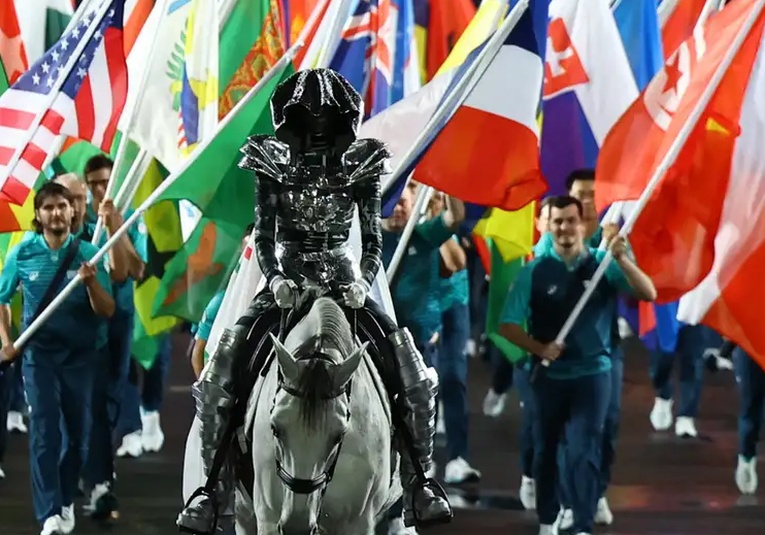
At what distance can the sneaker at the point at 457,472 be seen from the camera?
10.7m

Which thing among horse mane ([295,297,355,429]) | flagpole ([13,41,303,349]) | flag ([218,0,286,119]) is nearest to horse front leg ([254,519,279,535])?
horse mane ([295,297,355,429])

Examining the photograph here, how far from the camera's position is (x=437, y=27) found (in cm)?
1171

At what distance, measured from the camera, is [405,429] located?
6.20 metres

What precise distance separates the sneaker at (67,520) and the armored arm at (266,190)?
135 inches

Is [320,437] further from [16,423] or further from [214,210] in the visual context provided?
[16,423]

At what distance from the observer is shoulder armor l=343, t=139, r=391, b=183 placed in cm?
622

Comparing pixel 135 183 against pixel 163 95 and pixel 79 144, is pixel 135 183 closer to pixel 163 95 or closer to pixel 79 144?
pixel 163 95

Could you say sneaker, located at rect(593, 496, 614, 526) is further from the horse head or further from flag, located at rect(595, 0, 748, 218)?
the horse head

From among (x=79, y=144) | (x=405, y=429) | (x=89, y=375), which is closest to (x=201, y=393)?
(x=405, y=429)

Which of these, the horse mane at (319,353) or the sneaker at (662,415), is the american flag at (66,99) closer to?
the horse mane at (319,353)

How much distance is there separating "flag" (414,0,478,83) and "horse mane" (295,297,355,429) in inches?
244

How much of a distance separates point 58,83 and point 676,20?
498 centimetres

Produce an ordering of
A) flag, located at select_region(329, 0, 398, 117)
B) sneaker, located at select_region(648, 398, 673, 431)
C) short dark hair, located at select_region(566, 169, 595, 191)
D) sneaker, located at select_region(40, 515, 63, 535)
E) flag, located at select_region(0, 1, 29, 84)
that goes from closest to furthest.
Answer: sneaker, located at select_region(40, 515, 63, 535)
short dark hair, located at select_region(566, 169, 595, 191)
flag, located at select_region(329, 0, 398, 117)
flag, located at select_region(0, 1, 29, 84)
sneaker, located at select_region(648, 398, 673, 431)

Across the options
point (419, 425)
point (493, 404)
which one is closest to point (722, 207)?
point (419, 425)
